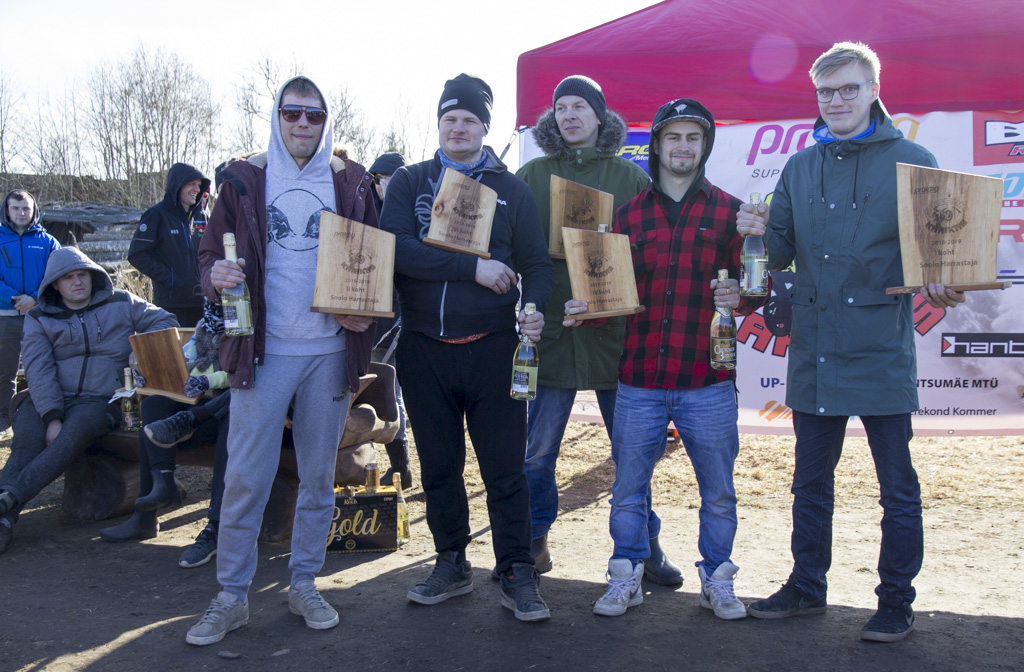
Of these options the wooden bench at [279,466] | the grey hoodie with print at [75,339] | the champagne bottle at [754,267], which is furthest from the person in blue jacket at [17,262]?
the champagne bottle at [754,267]

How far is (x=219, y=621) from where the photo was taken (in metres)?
3.15

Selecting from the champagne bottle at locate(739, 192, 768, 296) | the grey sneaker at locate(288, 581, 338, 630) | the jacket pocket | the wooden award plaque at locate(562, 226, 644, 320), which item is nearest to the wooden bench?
the grey sneaker at locate(288, 581, 338, 630)

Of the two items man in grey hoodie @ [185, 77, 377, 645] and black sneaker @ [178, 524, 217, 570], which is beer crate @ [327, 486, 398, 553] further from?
man in grey hoodie @ [185, 77, 377, 645]

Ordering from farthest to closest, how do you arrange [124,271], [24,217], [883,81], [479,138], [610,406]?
1. [124,271]
2. [24,217]
3. [883,81]
4. [610,406]
5. [479,138]

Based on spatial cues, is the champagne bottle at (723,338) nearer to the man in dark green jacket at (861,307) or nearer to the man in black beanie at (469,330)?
the man in dark green jacket at (861,307)

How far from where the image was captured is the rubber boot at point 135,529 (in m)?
4.58

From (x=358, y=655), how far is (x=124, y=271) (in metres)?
12.5

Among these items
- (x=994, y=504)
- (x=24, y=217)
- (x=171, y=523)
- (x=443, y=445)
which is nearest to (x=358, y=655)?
(x=443, y=445)

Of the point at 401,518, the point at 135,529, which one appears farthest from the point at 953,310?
the point at 135,529

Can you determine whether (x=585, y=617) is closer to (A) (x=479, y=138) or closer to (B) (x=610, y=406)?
(B) (x=610, y=406)

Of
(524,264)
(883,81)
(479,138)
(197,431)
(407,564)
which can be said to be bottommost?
(407,564)

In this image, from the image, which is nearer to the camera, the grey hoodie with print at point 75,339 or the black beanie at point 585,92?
the black beanie at point 585,92

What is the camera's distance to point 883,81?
4.97 metres

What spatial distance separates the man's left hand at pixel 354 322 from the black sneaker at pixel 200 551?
1.84m
